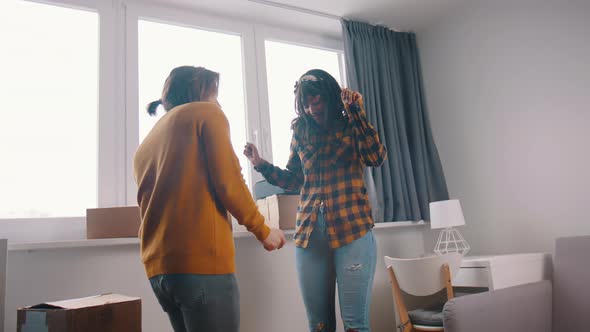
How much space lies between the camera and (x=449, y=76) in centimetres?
347

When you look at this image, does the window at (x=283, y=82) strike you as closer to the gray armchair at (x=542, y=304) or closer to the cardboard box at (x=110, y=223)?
the cardboard box at (x=110, y=223)

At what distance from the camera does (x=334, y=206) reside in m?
1.76

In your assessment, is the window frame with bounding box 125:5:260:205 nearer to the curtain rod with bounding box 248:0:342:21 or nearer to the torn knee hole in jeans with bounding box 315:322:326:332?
the curtain rod with bounding box 248:0:342:21

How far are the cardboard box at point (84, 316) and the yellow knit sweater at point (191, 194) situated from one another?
0.94 ft

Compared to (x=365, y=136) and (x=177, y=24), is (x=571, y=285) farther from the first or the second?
(x=177, y=24)

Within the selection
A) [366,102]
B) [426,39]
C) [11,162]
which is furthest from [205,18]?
[426,39]

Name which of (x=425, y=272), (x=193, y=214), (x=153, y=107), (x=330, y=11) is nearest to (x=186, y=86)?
(x=153, y=107)

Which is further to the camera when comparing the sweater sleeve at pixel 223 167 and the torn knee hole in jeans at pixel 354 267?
the torn knee hole in jeans at pixel 354 267

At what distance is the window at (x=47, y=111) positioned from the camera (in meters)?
2.31

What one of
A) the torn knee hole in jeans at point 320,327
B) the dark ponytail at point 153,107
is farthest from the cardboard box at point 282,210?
the dark ponytail at point 153,107

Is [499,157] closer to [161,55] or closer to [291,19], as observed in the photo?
[291,19]

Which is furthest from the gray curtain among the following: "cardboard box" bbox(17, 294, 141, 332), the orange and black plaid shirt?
"cardboard box" bbox(17, 294, 141, 332)

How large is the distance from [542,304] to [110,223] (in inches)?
86.0

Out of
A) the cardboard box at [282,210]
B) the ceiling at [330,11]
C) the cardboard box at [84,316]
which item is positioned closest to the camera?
the cardboard box at [84,316]
